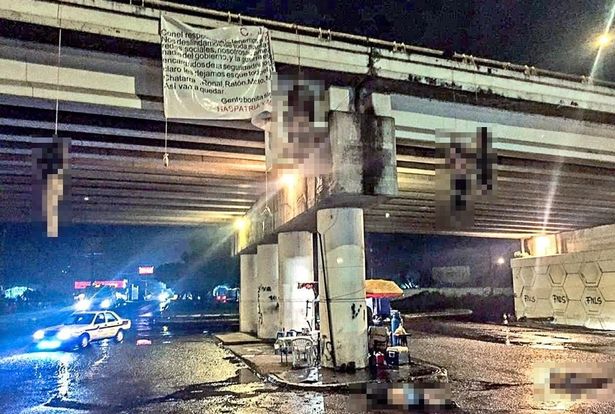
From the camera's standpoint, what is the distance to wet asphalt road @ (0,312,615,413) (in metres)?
9.01

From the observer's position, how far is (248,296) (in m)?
24.3

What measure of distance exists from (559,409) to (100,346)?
1714 centimetres

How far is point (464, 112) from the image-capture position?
1373 centimetres

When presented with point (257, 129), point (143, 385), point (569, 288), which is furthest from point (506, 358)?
point (569, 288)

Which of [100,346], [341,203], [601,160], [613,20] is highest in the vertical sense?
[613,20]

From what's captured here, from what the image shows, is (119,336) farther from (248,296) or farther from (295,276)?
(295,276)

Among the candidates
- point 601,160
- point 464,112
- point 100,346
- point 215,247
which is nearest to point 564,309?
point 601,160

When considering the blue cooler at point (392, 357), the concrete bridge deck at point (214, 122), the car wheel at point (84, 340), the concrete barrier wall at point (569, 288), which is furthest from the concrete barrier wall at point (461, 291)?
the blue cooler at point (392, 357)

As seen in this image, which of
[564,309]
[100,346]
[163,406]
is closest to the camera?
[163,406]

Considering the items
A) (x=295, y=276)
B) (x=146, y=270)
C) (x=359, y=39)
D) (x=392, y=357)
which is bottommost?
(x=392, y=357)

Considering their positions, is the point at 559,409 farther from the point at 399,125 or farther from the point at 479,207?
the point at 479,207

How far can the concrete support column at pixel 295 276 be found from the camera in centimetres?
1795

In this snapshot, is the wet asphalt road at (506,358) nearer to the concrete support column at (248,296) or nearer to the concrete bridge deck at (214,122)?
the concrete bridge deck at (214,122)

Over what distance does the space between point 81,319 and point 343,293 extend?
12.8 meters
